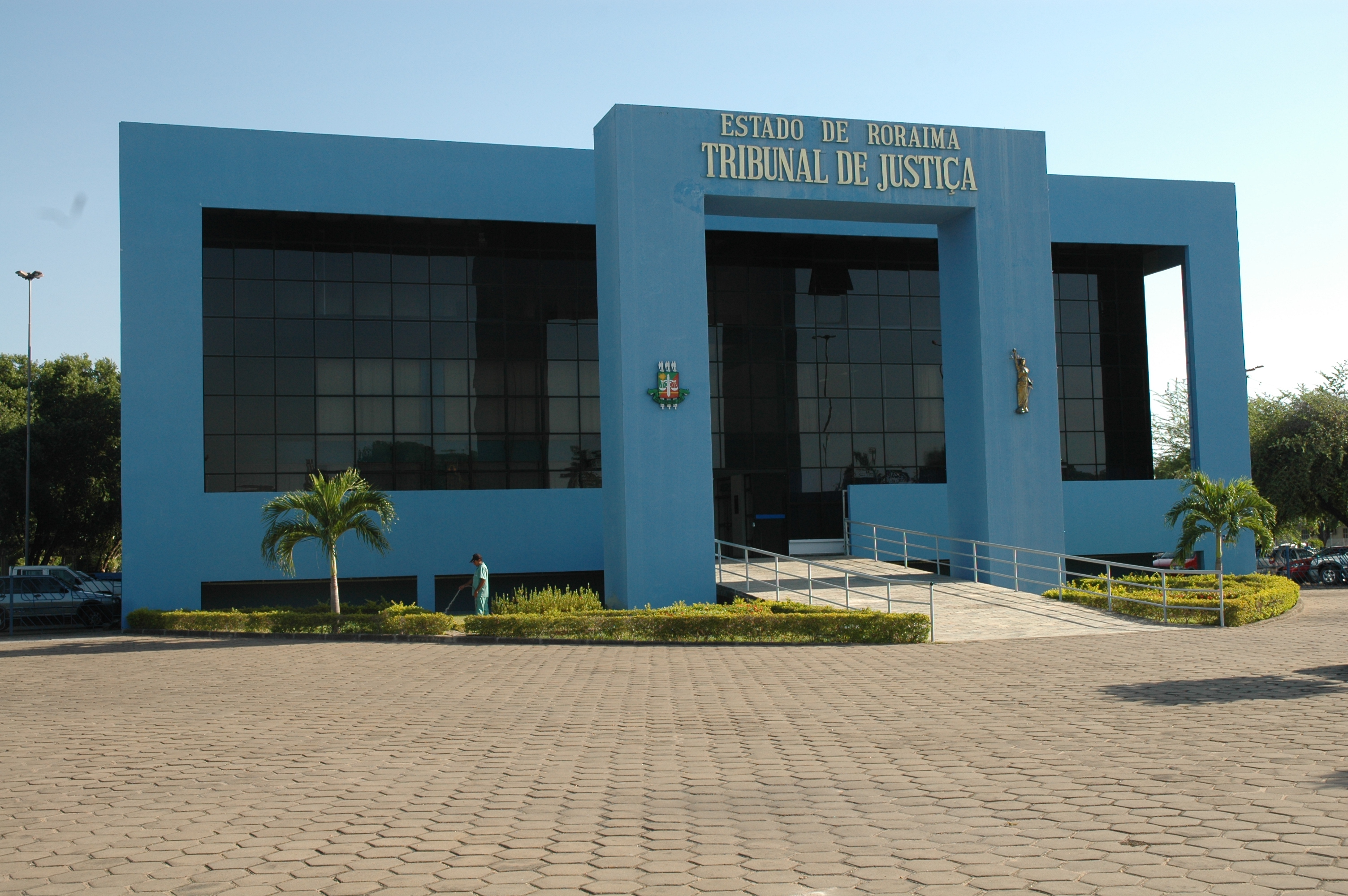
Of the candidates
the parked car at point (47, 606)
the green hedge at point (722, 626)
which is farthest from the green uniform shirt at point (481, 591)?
the parked car at point (47, 606)

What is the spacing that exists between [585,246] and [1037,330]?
459 inches

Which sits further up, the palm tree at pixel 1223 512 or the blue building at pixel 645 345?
the blue building at pixel 645 345

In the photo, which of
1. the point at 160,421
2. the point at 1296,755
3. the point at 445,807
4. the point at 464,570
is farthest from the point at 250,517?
the point at 1296,755

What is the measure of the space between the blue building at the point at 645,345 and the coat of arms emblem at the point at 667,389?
90 mm

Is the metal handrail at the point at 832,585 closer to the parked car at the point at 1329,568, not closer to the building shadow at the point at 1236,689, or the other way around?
the building shadow at the point at 1236,689

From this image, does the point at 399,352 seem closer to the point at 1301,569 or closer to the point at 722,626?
the point at 722,626

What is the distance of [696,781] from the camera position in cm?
712

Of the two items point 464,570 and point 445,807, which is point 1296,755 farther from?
point 464,570

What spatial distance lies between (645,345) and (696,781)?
1483cm

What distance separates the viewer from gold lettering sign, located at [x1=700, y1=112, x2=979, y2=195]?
22.3 meters

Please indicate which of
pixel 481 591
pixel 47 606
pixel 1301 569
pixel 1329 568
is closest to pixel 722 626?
pixel 481 591

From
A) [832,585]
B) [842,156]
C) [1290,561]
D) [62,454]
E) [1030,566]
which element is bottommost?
[1290,561]

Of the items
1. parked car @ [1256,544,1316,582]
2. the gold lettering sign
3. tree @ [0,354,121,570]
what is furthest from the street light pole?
parked car @ [1256,544,1316,582]

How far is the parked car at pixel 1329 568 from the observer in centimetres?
3556
